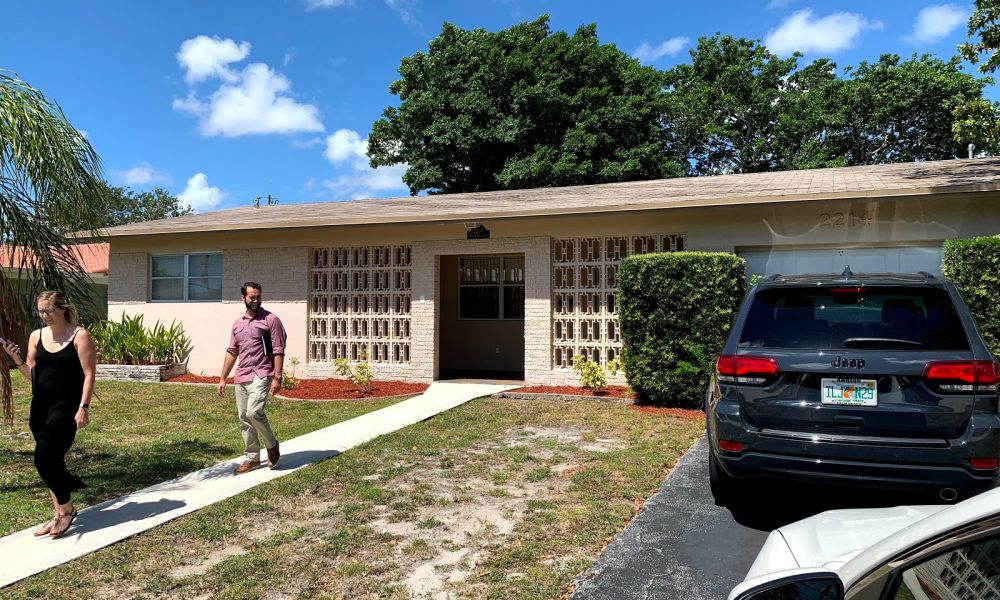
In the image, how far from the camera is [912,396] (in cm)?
390

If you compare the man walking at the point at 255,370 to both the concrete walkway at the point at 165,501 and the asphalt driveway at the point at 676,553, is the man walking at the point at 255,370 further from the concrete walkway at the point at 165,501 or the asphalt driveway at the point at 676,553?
the asphalt driveway at the point at 676,553

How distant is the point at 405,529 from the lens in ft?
15.1

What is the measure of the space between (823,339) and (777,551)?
2.37 m

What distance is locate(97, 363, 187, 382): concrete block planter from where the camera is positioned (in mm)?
13242

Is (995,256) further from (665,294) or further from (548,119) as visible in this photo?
(548,119)

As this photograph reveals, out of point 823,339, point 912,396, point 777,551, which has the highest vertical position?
point 823,339

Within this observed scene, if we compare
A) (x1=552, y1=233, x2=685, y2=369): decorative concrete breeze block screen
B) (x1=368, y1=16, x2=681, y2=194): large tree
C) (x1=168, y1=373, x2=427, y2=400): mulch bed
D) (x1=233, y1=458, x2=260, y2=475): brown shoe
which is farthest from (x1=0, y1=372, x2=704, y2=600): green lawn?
(x1=368, y1=16, x2=681, y2=194): large tree

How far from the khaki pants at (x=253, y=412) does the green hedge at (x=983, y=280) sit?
8.26 metres

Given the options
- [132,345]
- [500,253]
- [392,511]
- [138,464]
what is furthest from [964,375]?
[132,345]

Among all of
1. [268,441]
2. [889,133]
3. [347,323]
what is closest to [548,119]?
[889,133]

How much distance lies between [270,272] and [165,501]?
8919 millimetres

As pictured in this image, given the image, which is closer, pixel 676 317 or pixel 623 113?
pixel 676 317

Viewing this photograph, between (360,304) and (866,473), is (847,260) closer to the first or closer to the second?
(866,473)

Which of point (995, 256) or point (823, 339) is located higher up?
point (995, 256)
